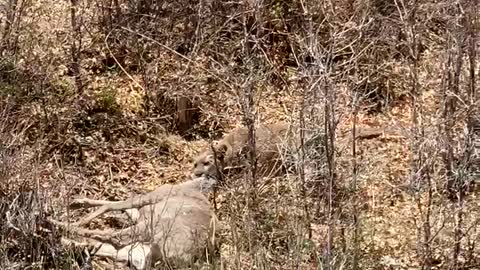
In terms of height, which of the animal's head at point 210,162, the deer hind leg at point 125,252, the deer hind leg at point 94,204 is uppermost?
the animal's head at point 210,162

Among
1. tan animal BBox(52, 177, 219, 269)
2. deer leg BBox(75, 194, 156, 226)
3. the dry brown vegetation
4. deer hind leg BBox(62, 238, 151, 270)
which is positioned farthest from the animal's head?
deer hind leg BBox(62, 238, 151, 270)

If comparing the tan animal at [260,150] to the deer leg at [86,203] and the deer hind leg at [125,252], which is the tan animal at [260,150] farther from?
the deer hind leg at [125,252]

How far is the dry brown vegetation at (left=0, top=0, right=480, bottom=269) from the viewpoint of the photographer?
5.35 meters

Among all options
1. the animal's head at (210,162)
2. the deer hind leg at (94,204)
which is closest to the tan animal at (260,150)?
the animal's head at (210,162)

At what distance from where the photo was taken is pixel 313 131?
5789 mm

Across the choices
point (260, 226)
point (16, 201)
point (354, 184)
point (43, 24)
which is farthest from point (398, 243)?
point (43, 24)

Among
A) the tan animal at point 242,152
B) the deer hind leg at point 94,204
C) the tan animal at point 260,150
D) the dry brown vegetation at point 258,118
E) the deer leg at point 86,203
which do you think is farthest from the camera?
the tan animal at point 242,152

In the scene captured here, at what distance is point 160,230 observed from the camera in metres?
5.52

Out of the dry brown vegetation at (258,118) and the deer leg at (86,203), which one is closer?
the dry brown vegetation at (258,118)

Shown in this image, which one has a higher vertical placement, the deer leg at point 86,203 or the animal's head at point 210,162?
the animal's head at point 210,162

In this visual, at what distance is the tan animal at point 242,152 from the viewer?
21.6 feet

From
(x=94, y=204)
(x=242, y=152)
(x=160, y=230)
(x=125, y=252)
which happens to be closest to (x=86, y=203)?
(x=94, y=204)

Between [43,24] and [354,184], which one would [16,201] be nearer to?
[354,184]

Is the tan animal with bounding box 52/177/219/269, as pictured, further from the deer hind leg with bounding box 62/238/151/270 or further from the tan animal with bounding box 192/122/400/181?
the tan animal with bounding box 192/122/400/181
